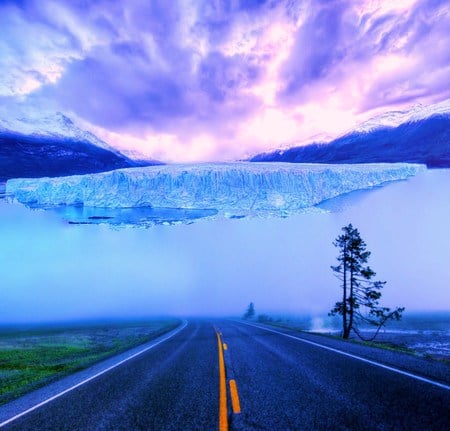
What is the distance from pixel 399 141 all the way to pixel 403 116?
133 inches

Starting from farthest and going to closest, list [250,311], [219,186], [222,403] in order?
[250,311] < [219,186] < [222,403]

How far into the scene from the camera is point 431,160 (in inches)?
1238

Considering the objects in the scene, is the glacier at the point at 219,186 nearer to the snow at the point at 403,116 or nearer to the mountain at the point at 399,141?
the mountain at the point at 399,141

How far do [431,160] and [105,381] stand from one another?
114 ft

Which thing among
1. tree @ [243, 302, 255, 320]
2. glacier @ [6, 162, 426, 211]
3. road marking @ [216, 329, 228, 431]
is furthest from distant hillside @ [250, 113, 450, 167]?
tree @ [243, 302, 255, 320]

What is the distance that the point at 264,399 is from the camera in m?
4.99

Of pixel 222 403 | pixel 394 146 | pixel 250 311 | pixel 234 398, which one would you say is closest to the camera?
pixel 222 403

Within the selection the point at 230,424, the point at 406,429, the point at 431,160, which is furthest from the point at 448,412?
the point at 431,160

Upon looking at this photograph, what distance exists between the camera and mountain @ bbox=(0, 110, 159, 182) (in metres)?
30.4

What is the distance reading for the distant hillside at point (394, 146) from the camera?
28.9 metres

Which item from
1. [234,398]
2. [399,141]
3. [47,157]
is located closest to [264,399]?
[234,398]

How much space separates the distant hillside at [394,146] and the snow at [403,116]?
1.19ft

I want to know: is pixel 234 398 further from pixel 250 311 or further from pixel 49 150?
pixel 250 311

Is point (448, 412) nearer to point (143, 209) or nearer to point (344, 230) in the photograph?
point (344, 230)
